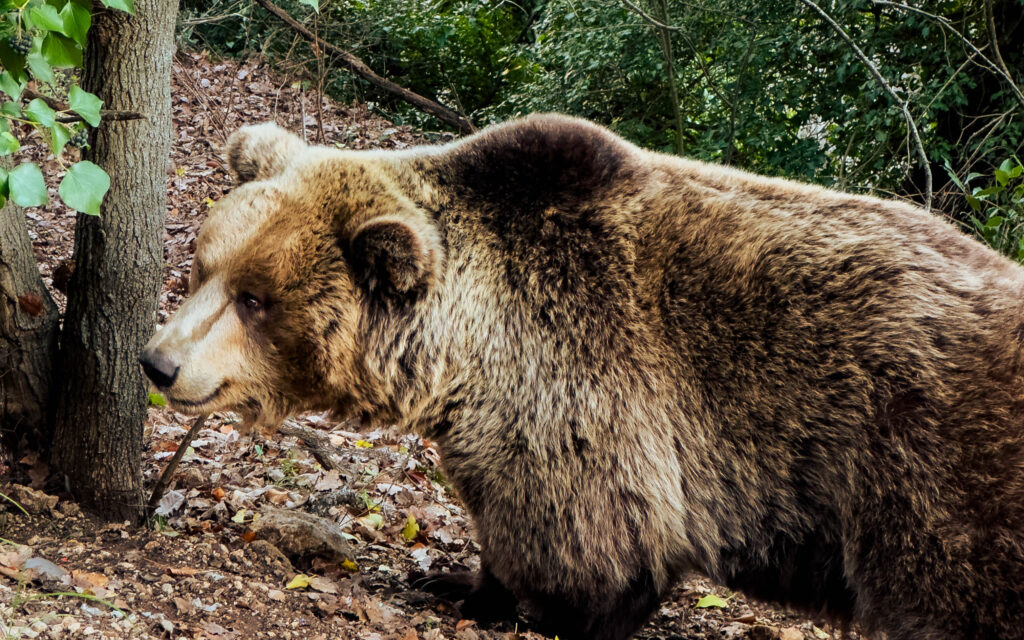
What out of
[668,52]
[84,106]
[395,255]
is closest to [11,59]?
[84,106]

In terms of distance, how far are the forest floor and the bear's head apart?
768 millimetres

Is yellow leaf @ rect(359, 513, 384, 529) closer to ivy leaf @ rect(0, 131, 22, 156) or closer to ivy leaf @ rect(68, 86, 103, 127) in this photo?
ivy leaf @ rect(68, 86, 103, 127)

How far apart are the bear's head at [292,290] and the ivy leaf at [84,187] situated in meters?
0.72

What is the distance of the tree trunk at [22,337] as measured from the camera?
158 inches

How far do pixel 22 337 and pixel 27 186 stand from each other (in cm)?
163

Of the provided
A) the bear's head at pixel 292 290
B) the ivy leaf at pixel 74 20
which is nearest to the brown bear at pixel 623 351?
the bear's head at pixel 292 290

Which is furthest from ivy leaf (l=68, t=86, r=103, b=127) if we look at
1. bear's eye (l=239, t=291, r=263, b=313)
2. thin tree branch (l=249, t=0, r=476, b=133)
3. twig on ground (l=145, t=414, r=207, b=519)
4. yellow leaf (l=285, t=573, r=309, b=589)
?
thin tree branch (l=249, t=0, r=476, b=133)

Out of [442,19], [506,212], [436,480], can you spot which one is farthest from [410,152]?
[442,19]

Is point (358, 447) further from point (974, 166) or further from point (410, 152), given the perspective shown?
point (974, 166)

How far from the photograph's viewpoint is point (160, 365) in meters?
3.39

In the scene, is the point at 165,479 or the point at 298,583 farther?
the point at 165,479

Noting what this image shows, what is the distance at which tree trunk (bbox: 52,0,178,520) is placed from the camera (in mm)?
3996

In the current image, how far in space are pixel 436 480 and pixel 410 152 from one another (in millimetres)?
2828

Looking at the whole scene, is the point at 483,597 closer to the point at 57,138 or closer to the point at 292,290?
the point at 292,290
